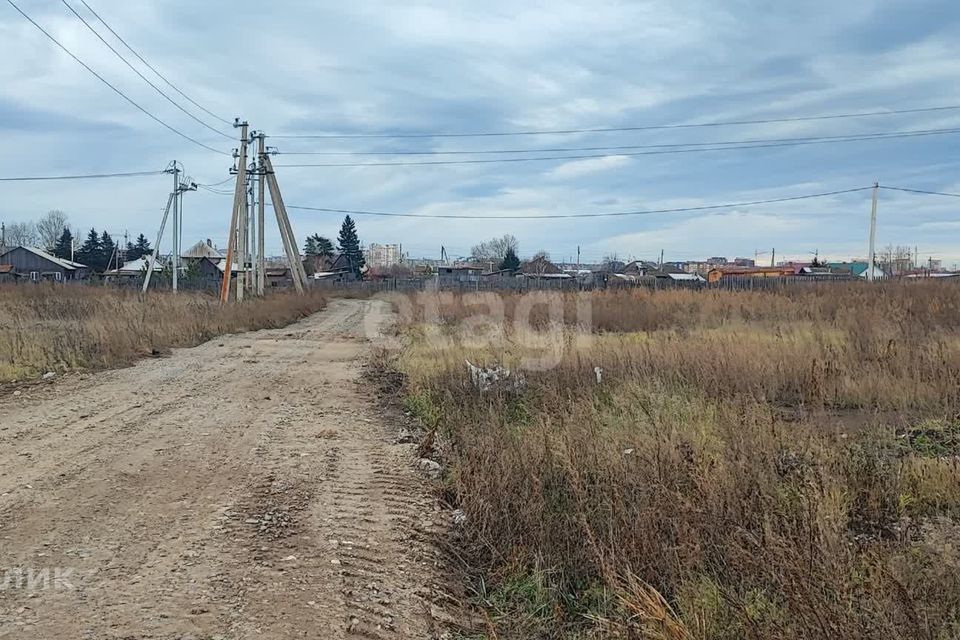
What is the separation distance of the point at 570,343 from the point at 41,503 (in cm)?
815

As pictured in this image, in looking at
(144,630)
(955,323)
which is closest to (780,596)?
(144,630)

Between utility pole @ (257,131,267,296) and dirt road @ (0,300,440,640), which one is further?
utility pole @ (257,131,267,296)

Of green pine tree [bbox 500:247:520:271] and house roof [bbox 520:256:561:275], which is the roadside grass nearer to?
house roof [bbox 520:256:561:275]

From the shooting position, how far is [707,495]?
3.72 metres

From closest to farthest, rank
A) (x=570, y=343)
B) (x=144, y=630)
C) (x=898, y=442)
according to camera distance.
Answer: (x=144, y=630) → (x=898, y=442) → (x=570, y=343)

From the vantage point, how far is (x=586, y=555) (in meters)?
3.52

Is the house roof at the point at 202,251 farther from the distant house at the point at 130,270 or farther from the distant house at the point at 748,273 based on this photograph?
the distant house at the point at 748,273

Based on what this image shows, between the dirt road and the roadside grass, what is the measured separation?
8.30 ft

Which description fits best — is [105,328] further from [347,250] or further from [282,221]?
[347,250]

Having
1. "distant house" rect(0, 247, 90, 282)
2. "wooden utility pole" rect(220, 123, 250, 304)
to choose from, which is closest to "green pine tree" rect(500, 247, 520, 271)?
"distant house" rect(0, 247, 90, 282)

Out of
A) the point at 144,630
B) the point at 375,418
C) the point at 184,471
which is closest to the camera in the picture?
the point at 144,630

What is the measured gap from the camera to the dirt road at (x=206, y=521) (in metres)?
2.83

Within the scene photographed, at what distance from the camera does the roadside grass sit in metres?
9.94

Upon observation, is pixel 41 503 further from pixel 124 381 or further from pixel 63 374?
pixel 63 374
